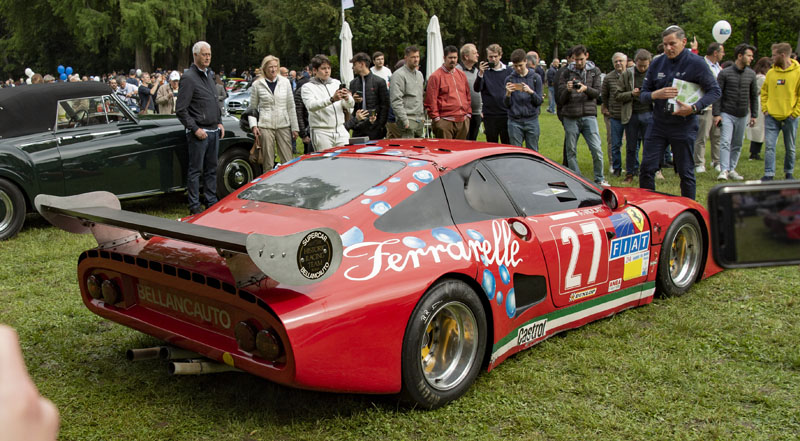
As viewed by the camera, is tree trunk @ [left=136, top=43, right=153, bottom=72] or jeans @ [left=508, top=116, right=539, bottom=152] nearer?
jeans @ [left=508, top=116, right=539, bottom=152]

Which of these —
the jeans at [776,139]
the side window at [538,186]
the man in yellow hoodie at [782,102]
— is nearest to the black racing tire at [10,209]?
the side window at [538,186]

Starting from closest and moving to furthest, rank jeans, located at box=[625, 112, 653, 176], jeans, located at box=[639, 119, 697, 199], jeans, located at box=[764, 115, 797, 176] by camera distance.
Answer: jeans, located at box=[639, 119, 697, 199], jeans, located at box=[764, 115, 797, 176], jeans, located at box=[625, 112, 653, 176]

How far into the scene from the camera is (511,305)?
3.85 meters

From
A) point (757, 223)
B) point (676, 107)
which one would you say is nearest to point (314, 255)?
point (757, 223)

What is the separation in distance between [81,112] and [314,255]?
6.30 m

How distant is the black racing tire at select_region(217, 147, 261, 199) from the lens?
9.24 meters

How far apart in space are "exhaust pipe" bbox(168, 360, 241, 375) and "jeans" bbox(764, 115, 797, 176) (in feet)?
28.4

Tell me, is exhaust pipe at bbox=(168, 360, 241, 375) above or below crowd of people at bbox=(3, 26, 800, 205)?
below

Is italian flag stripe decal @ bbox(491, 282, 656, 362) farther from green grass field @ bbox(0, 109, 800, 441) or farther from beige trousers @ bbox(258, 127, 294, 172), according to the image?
beige trousers @ bbox(258, 127, 294, 172)

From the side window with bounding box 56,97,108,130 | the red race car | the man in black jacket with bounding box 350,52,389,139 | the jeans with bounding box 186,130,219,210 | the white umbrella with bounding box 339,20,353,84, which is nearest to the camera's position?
the red race car

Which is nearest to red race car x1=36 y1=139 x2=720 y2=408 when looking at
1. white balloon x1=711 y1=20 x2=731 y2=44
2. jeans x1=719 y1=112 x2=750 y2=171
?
jeans x1=719 y1=112 x2=750 y2=171

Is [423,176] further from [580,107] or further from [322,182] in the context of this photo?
[580,107]

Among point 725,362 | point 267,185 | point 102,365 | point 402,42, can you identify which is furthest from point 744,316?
point 402,42

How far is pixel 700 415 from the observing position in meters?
3.53
